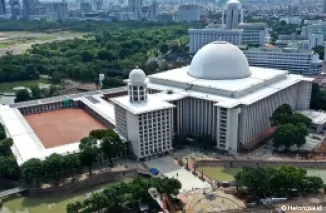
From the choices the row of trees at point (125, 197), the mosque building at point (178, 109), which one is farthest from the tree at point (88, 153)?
the row of trees at point (125, 197)

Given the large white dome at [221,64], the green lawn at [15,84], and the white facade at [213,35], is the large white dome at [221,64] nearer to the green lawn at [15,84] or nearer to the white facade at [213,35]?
the green lawn at [15,84]

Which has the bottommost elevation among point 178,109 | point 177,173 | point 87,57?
point 177,173

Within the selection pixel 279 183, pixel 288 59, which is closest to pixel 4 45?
pixel 288 59

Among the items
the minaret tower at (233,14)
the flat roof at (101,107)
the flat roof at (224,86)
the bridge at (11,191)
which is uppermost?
the minaret tower at (233,14)

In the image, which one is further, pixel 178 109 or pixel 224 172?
pixel 178 109

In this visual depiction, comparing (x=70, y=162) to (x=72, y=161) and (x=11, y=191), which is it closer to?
(x=72, y=161)
